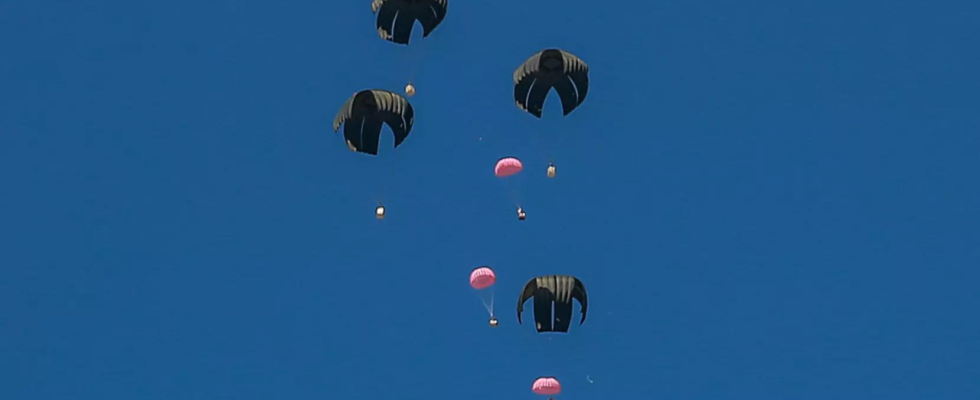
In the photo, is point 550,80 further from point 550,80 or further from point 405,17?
point 405,17

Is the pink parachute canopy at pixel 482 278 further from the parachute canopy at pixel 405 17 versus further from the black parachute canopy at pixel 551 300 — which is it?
the parachute canopy at pixel 405 17

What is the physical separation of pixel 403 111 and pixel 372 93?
0.95 meters

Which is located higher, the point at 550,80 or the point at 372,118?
the point at 550,80

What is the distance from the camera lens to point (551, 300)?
5300 centimetres

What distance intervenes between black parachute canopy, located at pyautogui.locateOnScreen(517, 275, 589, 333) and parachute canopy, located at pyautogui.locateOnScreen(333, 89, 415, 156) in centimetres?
529

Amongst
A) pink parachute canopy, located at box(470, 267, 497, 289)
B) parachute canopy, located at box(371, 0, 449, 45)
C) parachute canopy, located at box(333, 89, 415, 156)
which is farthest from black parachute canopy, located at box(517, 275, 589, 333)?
parachute canopy, located at box(371, 0, 449, 45)

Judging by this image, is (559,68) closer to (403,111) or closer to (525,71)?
(525,71)

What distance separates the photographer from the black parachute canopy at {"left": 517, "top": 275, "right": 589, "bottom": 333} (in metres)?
52.9

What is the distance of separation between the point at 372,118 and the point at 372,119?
40 mm

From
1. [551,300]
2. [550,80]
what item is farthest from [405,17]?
[551,300]

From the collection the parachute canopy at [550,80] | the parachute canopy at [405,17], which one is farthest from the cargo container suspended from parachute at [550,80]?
the parachute canopy at [405,17]

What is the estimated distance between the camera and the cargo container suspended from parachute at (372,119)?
52.4 metres

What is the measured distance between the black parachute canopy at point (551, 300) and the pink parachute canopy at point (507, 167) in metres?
2.91

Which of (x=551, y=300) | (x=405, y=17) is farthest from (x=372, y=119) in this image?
(x=551, y=300)
